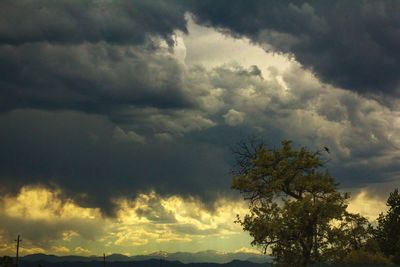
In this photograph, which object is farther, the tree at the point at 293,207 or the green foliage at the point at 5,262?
the green foliage at the point at 5,262

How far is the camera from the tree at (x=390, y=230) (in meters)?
112

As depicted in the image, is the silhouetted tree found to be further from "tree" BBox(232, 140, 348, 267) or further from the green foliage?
the green foliage

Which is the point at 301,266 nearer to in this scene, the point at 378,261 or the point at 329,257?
the point at 329,257

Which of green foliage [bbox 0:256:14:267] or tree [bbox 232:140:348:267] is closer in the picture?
tree [bbox 232:140:348:267]

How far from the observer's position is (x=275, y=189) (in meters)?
61.6

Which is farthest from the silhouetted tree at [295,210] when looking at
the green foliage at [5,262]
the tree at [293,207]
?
the green foliage at [5,262]

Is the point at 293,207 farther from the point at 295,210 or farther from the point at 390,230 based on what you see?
the point at 390,230

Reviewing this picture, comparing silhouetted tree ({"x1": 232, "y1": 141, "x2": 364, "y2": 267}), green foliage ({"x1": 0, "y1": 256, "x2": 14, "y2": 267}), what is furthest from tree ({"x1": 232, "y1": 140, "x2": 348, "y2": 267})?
green foliage ({"x1": 0, "y1": 256, "x2": 14, "y2": 267})

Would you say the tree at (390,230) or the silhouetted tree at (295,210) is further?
the tree at (390,230)

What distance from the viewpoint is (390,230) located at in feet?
378

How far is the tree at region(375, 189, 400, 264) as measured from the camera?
367ft

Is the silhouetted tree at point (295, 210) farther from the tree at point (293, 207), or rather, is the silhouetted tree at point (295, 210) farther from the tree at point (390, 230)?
the tree at point (390, 230)

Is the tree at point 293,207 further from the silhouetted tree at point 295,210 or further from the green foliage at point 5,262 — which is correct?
the green foliage at point 5,262

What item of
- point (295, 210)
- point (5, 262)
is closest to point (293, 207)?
point (295, 210)
